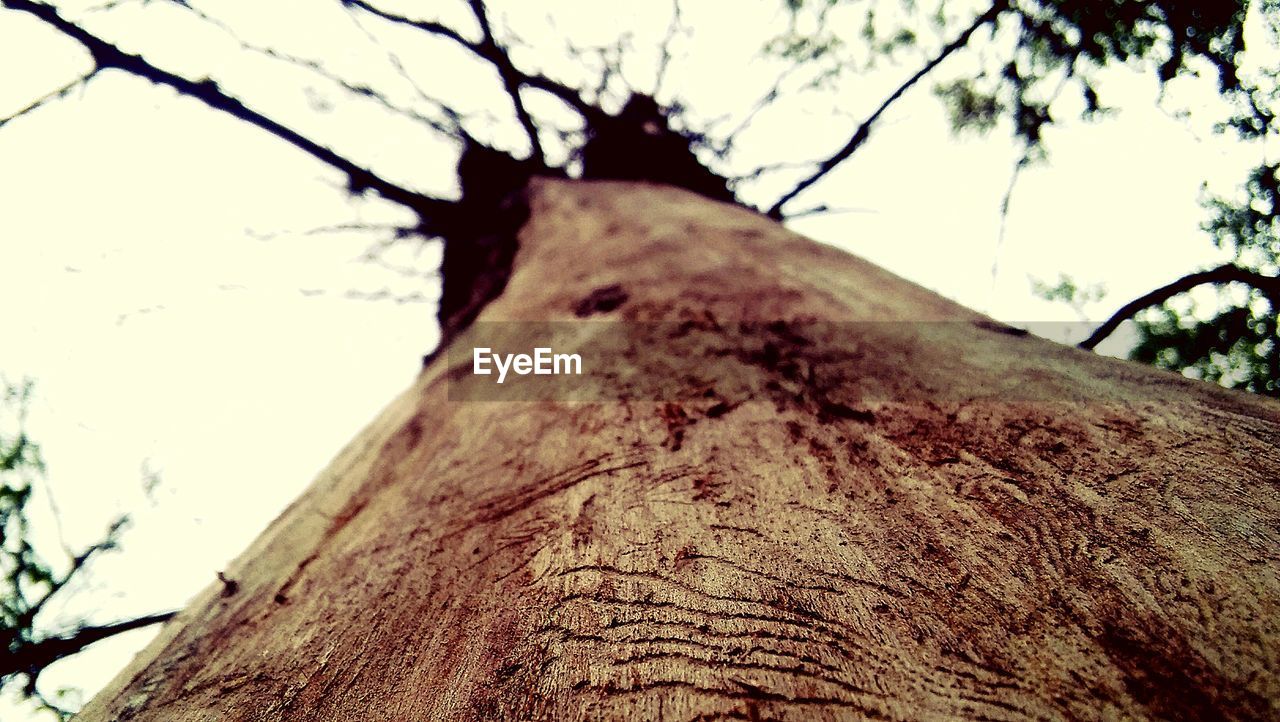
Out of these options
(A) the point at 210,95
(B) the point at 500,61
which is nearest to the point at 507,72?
(B) the point at 500,61

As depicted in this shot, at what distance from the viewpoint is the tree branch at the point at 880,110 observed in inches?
85.4

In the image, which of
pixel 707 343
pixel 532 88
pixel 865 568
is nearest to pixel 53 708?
pixel 707 343

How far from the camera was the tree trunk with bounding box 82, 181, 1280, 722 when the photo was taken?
47 centimetres

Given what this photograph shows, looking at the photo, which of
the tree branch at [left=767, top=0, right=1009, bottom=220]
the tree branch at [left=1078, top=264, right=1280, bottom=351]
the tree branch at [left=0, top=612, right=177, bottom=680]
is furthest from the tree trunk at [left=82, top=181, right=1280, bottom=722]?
the tree branch at [left=767, top=0, right=1009, bottom=220]

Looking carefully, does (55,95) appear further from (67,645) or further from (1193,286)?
(1193,286)

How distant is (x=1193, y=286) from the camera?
1.51 metres

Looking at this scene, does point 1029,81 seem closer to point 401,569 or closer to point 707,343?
point 707,343

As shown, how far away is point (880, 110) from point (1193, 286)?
1.48m

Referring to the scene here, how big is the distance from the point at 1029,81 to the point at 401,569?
2751 mm

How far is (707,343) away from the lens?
1057 millimetres

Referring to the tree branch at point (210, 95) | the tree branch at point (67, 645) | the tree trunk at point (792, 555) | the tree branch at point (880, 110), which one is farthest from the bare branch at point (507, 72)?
the tree branch at point (67, 645)

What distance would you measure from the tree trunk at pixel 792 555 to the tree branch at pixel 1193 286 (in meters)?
0.86

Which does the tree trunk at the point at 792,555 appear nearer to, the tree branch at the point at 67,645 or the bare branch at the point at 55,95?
the tree branch at the point at 67,645

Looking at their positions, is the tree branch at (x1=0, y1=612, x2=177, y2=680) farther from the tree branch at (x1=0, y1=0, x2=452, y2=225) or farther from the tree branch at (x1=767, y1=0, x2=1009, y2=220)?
the tree branch at (x1=767, y1=0, x2=1009, y2=220)
